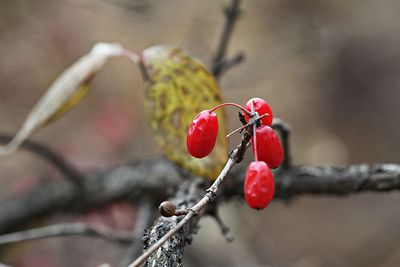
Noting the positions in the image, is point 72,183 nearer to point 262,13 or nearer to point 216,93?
point 216,93

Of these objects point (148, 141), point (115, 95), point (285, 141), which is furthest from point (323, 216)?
point (285, 141)

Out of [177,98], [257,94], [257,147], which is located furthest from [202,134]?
[257,94]

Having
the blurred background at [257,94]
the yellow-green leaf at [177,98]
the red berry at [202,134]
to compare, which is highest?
the red berry at [202,134]

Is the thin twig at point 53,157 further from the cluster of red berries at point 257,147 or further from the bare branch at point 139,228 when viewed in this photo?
the cluster of red berries at point 257,147

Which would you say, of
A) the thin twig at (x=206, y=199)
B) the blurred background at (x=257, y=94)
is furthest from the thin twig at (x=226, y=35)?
the thin twig at (x=206, y=199)

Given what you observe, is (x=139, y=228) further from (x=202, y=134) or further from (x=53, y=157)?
(x=202, y=134)

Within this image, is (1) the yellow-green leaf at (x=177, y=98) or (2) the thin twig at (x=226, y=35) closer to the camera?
(1) the yellow-green leaf at (x=177, y=98)

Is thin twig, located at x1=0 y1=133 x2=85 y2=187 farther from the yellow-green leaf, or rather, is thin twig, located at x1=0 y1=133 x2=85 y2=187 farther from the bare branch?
the yellow-green leaf
